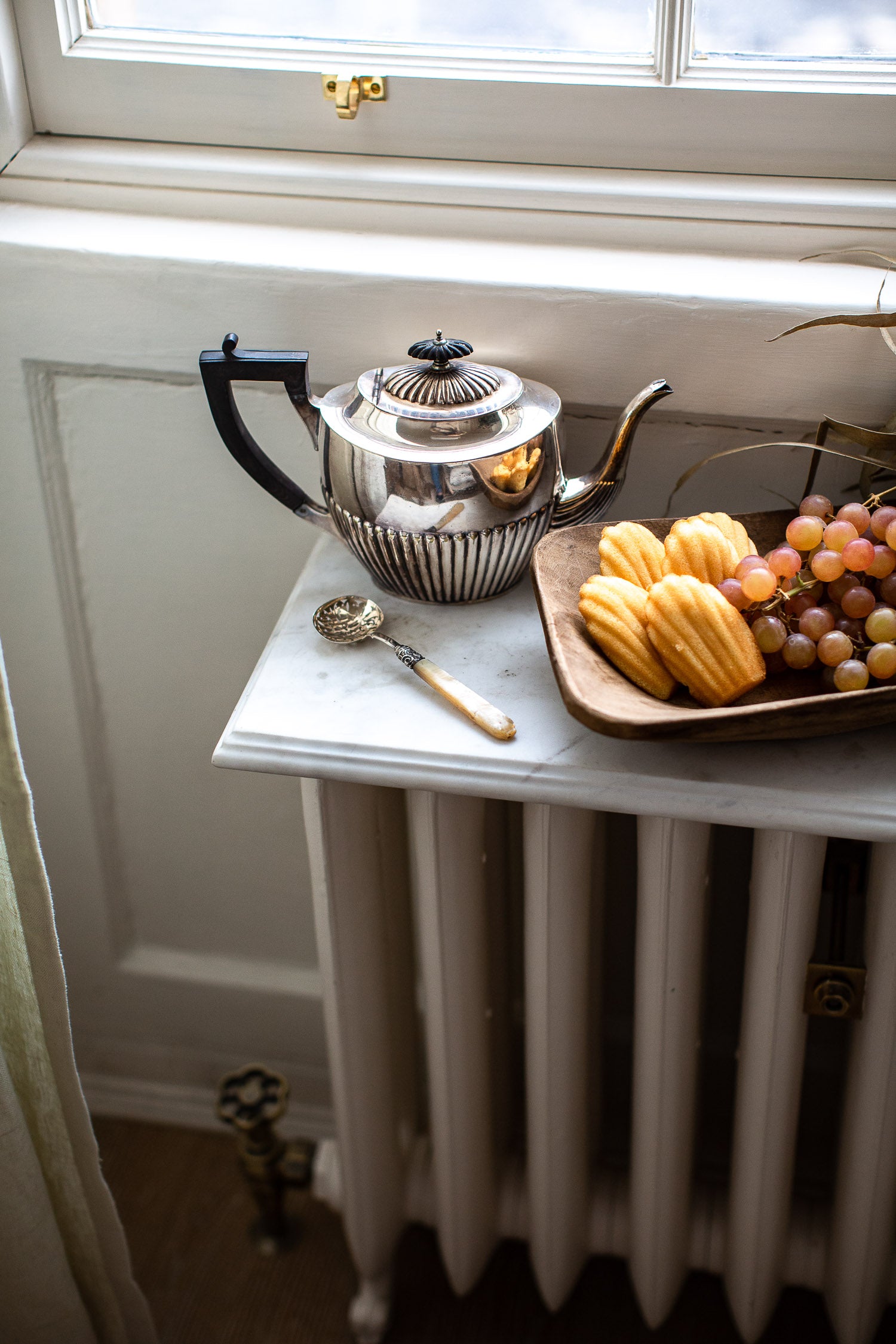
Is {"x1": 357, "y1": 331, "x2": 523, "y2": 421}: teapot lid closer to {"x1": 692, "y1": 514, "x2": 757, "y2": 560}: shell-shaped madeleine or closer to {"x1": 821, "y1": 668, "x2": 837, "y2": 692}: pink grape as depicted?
{"x1": 692, "y1": 514, "x2": 757, "y2": 560}: shell-shaped madeleine

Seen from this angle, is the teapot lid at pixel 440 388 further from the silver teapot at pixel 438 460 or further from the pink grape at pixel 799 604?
the pink grape at pixel 799 604

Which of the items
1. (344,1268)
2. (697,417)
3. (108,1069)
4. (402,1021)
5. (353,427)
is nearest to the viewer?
(353,427)

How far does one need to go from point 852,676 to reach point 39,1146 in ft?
2.09

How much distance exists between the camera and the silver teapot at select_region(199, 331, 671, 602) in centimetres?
70

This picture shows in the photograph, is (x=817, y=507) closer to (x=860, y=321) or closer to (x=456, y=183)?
(x=860, y=321)

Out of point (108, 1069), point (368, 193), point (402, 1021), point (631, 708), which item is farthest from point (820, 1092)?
point (368, 193)

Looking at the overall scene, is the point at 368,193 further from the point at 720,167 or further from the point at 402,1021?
the point at 402,1021

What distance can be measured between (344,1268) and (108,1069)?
35 cm

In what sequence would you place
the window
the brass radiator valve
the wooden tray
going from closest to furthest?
the wooden tray → the window → the brass radiator valve

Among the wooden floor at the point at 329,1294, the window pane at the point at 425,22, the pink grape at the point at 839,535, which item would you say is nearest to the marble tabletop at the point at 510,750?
the pink grape at the point at 839,535

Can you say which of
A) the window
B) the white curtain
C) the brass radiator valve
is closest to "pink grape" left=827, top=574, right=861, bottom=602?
the window

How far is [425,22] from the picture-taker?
2.76 ft

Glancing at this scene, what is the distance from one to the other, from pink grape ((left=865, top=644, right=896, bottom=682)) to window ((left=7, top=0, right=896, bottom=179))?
0.40m

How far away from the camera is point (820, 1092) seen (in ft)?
3.53
